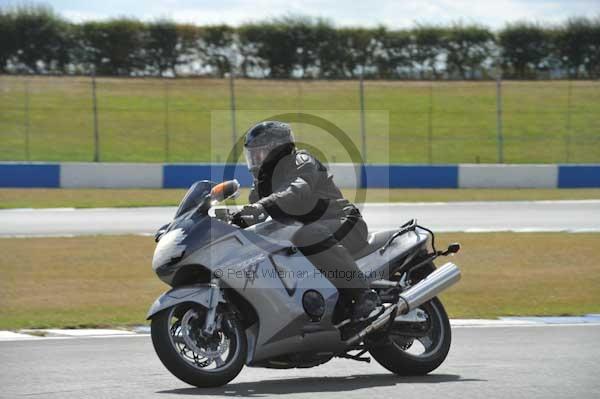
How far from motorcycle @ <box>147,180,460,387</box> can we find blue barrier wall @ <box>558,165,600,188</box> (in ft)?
60.0

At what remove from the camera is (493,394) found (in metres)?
6.36

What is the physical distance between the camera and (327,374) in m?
7.17

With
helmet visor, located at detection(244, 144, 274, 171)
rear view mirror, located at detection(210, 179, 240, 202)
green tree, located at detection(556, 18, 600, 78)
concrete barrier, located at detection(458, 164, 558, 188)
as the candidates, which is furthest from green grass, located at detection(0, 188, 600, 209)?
green tree, located at detection(556, 18, 600, 78)

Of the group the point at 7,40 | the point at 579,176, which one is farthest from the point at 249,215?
the point at 7,40

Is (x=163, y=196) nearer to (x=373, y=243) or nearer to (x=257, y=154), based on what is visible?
(x=373, y=243)

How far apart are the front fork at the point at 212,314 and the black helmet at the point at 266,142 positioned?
866mm

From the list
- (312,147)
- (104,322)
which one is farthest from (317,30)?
(104,322)

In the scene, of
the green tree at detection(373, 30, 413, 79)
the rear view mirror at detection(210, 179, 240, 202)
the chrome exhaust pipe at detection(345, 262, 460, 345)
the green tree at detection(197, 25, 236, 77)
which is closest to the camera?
the rear view mirror at detection(210, 179, 240, 202)

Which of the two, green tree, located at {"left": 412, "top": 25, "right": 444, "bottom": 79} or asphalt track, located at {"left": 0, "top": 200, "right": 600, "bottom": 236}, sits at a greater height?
green tree, located at {"left": 412, "top": 25, "right": 444, "bottom": 79}

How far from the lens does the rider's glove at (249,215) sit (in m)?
6.57

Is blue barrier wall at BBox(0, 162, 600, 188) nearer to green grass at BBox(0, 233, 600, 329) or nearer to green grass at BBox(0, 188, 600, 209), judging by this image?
green grass at BBox(0, 188, 600, 209)

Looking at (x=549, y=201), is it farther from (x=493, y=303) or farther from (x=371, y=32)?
(x=371, y=32)

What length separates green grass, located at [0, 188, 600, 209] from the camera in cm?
2034

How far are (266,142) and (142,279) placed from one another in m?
5.45
